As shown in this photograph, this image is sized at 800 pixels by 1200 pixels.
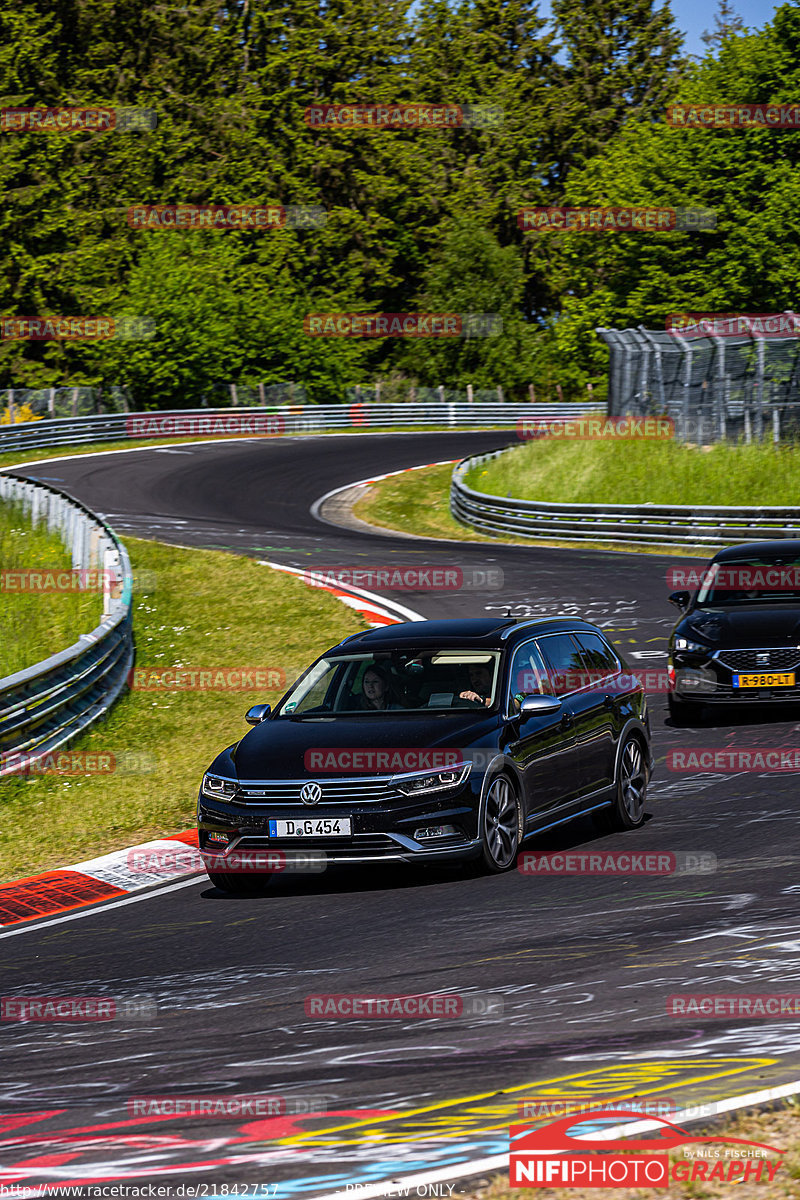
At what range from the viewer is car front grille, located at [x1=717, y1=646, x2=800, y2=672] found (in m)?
14.7

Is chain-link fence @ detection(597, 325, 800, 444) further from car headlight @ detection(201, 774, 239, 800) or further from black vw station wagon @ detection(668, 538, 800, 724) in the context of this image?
car headlight @ detection(201, 774, 239, 800)

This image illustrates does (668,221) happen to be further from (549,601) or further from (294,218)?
(549,601)

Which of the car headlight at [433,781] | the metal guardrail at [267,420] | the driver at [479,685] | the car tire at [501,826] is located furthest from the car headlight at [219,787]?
the metal guardrail at [267,420]

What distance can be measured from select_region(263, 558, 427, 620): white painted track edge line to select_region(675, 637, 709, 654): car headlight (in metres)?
6.93

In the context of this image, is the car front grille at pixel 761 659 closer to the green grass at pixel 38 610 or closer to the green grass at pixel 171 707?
the green grass at pixel 171 707

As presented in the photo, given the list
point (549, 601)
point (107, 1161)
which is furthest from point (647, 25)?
point (107, 1161)

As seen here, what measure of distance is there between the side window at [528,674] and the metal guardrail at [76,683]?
462 cm

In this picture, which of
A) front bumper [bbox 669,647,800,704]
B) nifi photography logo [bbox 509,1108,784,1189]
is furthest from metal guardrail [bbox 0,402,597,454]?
nifi photography logo [bbox 509,1108,784,1189]

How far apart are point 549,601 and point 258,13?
67.9 meters

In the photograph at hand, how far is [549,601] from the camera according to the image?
23438 millimetres

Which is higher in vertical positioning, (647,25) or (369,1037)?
(647,25)

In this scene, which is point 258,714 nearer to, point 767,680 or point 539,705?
point 539,705

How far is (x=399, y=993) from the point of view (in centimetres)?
710

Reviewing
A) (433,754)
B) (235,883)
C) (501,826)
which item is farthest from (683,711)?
(235,883)
